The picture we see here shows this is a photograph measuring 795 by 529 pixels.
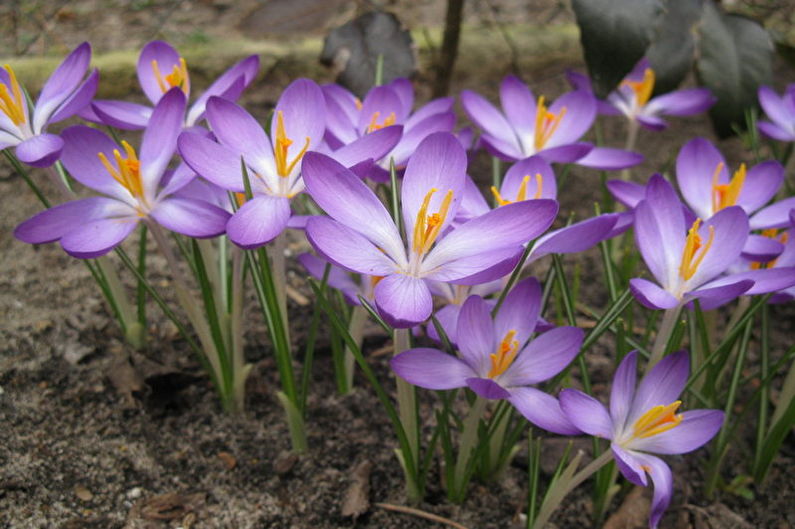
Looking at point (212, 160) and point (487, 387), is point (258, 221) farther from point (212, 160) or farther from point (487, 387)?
point (487, 387)

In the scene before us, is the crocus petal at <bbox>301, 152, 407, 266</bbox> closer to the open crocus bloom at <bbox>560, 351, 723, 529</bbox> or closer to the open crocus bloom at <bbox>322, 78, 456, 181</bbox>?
the open crocus bloom at <bbox>322, 78, 456, 181</bbox>

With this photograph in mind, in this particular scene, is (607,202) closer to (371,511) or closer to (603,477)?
(603,477)

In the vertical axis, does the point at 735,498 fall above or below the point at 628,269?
below

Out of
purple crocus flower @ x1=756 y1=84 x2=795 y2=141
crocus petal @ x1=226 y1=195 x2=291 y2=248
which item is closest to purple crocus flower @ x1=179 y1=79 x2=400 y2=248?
crocus petal @ x1=226 y1=195 x2=291 y2=248

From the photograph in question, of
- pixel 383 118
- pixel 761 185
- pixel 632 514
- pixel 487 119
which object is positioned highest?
pixel 383 118

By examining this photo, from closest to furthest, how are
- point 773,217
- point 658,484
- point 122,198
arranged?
1. point 658,484
2. point 122,198
3. point 773,217

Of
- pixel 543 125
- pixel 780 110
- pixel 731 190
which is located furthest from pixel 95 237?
pixel 780 110

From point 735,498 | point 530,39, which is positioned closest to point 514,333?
point 735,498
